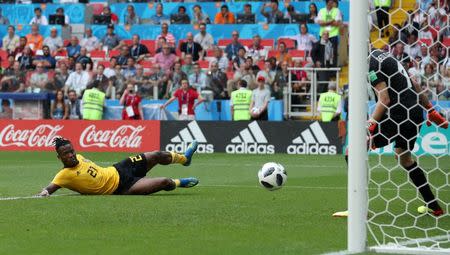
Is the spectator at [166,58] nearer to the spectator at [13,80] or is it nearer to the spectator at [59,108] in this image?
the spectator at [59,108]

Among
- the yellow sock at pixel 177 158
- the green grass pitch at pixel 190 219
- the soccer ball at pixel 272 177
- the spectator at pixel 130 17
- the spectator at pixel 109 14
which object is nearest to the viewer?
the green grass pitch at pixel 190 219

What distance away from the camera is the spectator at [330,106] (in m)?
25.4

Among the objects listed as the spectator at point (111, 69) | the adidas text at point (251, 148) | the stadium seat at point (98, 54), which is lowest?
the adidas text at point (251, 148)

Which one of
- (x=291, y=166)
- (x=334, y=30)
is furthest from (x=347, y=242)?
(x=334, y=30)

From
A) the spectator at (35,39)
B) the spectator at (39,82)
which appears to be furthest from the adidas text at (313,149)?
the spectator at (35,39)

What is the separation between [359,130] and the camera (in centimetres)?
835

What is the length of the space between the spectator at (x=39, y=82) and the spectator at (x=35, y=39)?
3.43 metres

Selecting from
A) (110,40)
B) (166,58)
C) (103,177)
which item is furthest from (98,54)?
(103,177)

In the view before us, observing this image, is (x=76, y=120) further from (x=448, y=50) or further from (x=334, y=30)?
(x=448, y=50)

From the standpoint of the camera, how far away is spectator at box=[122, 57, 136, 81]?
1073 inches

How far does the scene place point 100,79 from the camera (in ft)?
90.3

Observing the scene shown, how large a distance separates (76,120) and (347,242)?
18393mm

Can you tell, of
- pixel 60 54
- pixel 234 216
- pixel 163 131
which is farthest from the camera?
pixel 60 54

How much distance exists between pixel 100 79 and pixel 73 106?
960 mm
